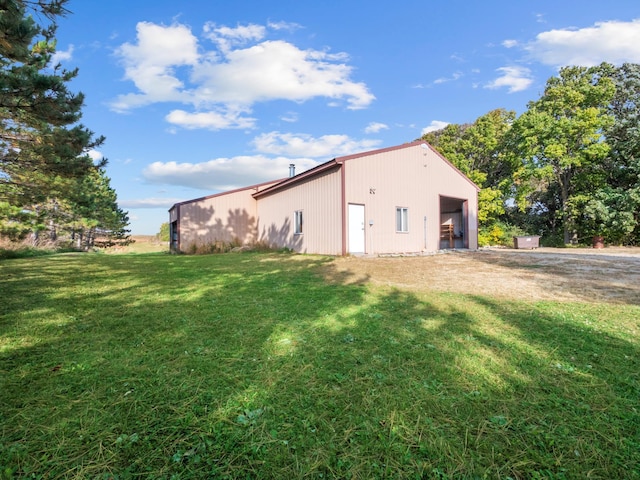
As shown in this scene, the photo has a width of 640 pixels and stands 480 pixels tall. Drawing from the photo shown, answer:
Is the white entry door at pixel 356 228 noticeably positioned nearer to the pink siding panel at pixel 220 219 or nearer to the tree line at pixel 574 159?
the pink siding panel at pixel 220 219

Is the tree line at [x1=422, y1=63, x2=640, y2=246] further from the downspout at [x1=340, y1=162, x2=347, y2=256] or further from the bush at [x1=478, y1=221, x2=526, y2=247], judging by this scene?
the downspout at [x1=340, y1=162, x2=347, y2=256]

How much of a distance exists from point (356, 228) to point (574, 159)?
16012 millimetres

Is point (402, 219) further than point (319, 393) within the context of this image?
Yes

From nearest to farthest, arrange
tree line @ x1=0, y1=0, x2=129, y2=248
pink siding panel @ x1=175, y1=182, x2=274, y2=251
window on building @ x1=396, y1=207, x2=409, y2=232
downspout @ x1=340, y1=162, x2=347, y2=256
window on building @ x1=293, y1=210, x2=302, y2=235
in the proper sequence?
1. tree line @ x1=0, y1=0, x2=129, y2=248
2. downspout @ x1=340, y1=162, x2=347, y2=256
3. window on building @ x1=396, y1=207, x2=409, y2=232
4. window on building @ x1=293, y1=210, x2=302, y2=235
5. pink siding panel @ x1=175, y1=182, x2=274, y2=251

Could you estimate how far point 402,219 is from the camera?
43.1 ft

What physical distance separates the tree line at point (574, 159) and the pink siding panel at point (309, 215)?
13.4 m

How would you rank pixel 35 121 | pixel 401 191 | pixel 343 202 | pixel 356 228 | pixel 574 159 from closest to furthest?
1. pixel 35 121
2. pixel 343 202
3. pixel 356 228
4. pixel 401 191
5. pixel 574 159

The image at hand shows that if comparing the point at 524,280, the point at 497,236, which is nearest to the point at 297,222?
the point at 524,280

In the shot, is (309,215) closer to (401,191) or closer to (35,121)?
(401,191)

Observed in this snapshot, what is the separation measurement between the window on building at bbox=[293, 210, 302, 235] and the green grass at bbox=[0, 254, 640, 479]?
10.1 meters

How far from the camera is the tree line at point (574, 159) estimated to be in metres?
17.1

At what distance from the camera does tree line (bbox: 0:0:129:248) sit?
4.63m

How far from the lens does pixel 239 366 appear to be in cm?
240

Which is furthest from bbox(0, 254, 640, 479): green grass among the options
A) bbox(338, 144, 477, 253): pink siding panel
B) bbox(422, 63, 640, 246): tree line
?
bbox(422, 63, 640, 246): tree line
